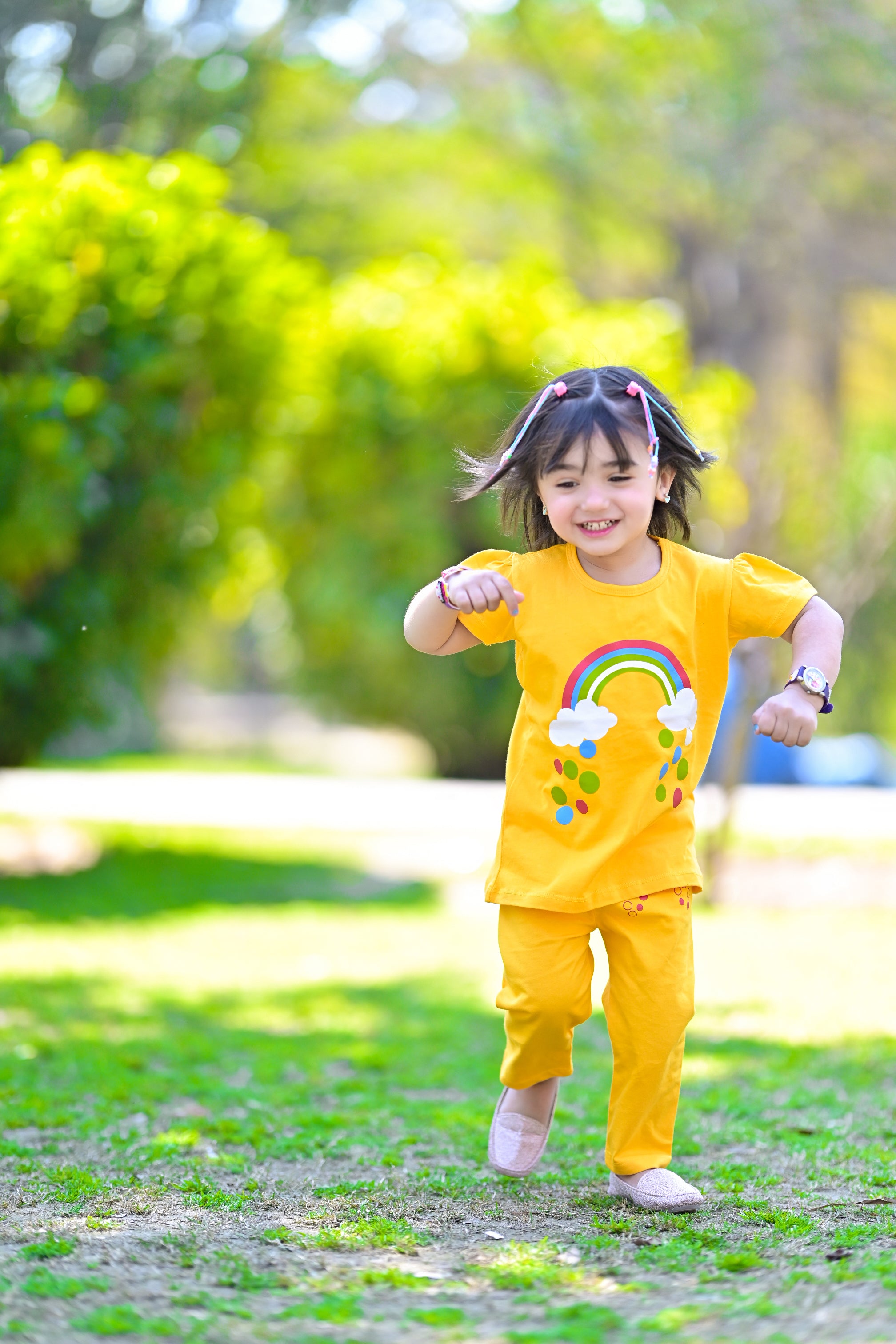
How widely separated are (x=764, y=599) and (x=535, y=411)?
588 millimetres

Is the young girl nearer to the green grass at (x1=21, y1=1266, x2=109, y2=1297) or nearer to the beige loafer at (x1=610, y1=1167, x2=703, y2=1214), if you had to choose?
the beige loafer at (x1=610, y1=1167, x2=703, y2=1214)

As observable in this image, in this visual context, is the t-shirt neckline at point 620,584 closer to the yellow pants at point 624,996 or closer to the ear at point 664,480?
the ear at point 664,480

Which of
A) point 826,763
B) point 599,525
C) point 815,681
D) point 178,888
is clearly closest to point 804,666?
point 815,681

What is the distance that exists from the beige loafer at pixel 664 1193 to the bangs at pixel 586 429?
139 centimetres

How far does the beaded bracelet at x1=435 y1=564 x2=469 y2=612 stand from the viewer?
105 inches

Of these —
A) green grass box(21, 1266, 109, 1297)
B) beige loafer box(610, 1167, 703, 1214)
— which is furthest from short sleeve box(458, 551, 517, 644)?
green grass box(21, 1266, 109, 1297)

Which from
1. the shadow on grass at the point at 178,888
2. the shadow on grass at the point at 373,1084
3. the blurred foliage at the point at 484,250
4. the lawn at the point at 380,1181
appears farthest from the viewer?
the blurred foliage at the point at 484,250

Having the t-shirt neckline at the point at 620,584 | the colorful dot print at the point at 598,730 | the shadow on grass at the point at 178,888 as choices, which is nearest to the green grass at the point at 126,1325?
the colorful dot print at the point at 598,730

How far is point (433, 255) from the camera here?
36.6 ft

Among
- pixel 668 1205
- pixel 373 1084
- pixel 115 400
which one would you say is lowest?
pixel 373 1084

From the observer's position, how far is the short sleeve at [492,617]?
9.00 ft

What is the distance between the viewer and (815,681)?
261 cm

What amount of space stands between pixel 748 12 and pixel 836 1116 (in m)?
10.3

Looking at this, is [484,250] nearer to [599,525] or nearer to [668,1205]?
[599,525]
